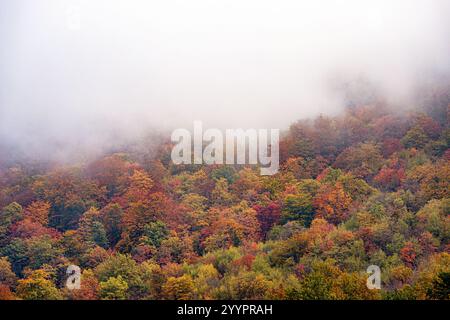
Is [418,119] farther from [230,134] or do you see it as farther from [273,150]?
[230,134]

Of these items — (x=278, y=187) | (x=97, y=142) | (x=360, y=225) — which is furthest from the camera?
(x=97, y=142)

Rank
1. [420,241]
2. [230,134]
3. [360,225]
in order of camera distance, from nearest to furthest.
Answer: [420,241] → [360,225] → [230,134]

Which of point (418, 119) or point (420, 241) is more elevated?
point (418, 119)

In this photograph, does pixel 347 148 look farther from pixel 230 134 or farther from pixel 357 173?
pixel 230 134
